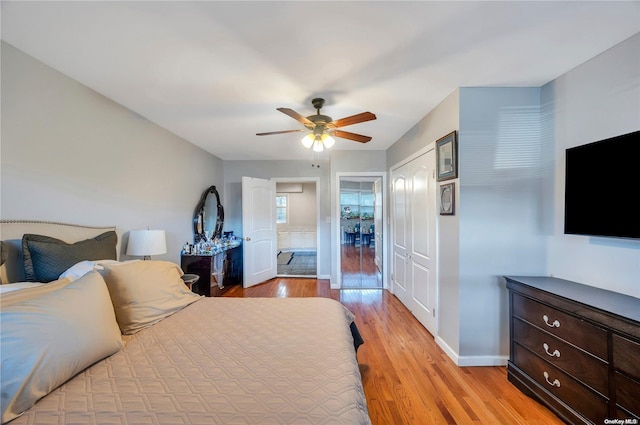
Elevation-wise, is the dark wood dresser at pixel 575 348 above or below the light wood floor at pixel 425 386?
above

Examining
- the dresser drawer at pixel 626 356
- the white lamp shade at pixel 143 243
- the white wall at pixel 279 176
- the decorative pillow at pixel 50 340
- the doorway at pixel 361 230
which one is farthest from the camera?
the white wall at pixel 279 176

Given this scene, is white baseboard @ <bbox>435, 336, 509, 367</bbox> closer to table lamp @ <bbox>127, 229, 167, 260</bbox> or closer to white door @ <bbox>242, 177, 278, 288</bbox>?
table lamp @ <bbox>127, 229, 167, 260</bbox>

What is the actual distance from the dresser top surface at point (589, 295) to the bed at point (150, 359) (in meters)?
1.42

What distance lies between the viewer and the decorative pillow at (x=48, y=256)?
1583 mm

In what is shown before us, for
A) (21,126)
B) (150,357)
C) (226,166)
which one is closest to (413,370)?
(150,357)

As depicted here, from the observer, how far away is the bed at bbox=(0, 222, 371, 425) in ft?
2.82

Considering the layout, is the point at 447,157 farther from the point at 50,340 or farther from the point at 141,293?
the point at 50,340

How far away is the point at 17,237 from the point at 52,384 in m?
1.28

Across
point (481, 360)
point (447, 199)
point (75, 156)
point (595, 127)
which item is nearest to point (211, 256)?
point (75, 156)

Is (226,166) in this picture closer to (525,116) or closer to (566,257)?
(525,116)

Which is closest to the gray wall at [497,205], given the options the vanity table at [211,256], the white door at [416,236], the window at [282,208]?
the white door at [416,236]

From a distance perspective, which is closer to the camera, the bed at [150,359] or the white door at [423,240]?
the bed at [150,359]

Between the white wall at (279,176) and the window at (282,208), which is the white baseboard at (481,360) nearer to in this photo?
the white wall at (279,176)

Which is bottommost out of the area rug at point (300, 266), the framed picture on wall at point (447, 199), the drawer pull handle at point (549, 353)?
the area rug at point (300, 266)
